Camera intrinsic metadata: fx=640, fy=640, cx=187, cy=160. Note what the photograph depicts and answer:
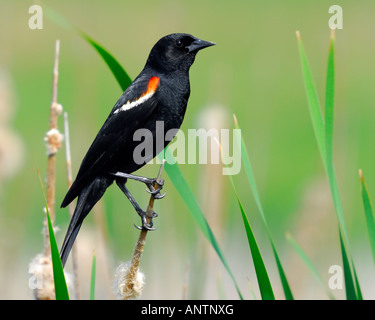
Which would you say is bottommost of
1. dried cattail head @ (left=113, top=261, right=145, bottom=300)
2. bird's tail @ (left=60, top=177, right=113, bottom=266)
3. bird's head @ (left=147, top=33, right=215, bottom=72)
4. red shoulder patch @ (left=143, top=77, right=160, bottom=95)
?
dried cattail head @ (left=113, top=261, right=145, bottom=300)

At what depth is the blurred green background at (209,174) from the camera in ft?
8.41

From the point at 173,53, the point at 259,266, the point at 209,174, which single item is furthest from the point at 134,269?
the point at 209,174

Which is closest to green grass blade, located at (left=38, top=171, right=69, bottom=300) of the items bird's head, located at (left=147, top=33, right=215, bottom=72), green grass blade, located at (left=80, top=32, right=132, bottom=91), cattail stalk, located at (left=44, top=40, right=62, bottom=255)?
cattail stalk, located at (left=44, top=40, right=62, bottom=255)

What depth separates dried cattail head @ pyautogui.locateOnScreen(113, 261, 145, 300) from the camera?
5.47 feet

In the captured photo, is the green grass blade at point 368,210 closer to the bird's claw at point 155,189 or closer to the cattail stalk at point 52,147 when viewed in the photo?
the bird's claw at point 155,189

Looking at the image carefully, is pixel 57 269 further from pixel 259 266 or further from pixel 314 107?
pixel 314 107

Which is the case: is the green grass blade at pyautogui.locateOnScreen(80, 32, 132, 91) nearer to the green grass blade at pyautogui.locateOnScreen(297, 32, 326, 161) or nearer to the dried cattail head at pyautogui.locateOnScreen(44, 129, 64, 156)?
the dried cattail head at pyautogui.locateOnScreen(44, 129, 64, 156)

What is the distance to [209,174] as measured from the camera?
2.55 metres

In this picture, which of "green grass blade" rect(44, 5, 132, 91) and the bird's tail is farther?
the bird's tail

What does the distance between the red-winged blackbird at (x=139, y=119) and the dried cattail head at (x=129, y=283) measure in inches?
10.8

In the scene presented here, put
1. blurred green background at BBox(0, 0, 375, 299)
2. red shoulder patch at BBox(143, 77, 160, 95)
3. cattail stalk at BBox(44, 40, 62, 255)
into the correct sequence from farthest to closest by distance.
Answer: blurred green background at BBox(0, 0, 375, 299) → red shoulder patch at BBox(143, 77, 160, 95) → cattail stalk at BBox(44, 40, 62, 255)

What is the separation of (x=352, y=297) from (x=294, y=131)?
702 cm

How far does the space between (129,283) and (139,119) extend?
0.63 meters

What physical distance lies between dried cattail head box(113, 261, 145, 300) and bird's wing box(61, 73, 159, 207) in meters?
0.35
